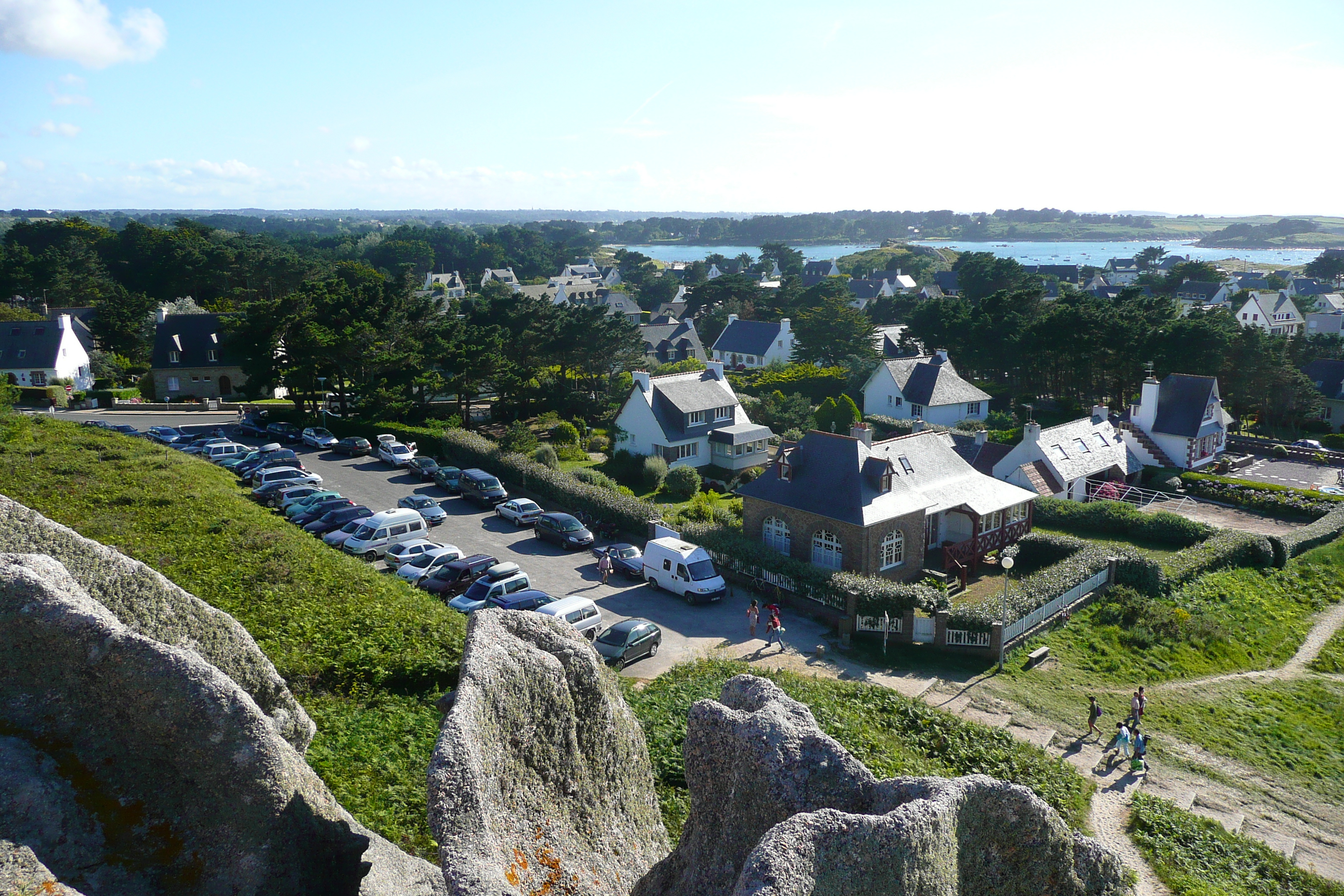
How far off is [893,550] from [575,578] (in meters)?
11.9

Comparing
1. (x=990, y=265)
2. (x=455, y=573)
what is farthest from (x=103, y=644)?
(x=990, y=265)

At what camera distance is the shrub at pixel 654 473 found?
4575 cm

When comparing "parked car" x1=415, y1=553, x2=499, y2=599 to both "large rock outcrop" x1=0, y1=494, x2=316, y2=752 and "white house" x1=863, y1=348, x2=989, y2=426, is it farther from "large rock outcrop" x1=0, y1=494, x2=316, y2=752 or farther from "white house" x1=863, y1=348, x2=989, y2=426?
"white house" x1=863, y1=348, x2=989, y2=426

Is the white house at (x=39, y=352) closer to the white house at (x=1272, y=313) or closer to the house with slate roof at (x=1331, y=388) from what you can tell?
the house with slate roof at (x=1331, y=388)

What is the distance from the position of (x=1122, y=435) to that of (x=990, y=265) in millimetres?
67946

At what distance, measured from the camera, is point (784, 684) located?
2100 centimetres

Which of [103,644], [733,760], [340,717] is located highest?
[103,644]

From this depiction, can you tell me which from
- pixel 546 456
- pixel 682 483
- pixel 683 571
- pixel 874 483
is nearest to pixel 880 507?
pixel 874 483

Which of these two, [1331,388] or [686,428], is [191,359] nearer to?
[686,428]

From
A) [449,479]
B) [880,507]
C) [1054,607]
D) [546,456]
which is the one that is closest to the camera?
[1054,607]

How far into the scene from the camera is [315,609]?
19.0 m

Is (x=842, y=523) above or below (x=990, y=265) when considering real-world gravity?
below

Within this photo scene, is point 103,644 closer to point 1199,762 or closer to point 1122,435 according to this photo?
point 1199,762

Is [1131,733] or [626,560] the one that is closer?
[1131,733]
